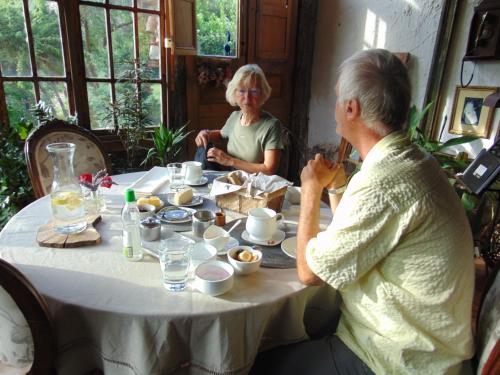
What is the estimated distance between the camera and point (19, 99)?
8.43 feet

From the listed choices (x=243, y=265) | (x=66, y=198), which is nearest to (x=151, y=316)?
(x=243, y=265)

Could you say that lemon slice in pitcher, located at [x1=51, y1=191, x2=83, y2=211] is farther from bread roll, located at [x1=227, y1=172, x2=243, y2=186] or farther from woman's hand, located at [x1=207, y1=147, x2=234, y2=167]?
woman's hand, located at [x1=207, y1=147, x2=234, y2=167]

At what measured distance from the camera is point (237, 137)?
221 cm

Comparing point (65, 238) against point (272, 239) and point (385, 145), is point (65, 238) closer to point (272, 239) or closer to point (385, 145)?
point (272, 239)

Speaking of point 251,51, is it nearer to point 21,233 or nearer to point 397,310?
point 21,233

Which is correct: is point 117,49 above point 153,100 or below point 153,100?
above

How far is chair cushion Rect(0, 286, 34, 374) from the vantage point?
82 cm

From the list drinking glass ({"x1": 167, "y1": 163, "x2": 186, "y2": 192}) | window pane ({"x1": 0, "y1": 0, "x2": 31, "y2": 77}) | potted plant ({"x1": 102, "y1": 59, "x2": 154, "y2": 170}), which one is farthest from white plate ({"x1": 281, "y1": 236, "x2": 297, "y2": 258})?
window pane ({"x1": 0, "y1": 0, "x2": 31, "y2": 77})

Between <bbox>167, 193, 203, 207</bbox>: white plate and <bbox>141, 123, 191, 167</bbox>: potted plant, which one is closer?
<bbox>167, 193, 203, 207</bbox>: white plate

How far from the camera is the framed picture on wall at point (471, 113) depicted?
7.61 ft

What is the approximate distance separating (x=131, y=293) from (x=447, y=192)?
808 mm

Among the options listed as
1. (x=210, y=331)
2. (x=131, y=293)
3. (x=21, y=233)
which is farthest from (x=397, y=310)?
(x=21, y=233)

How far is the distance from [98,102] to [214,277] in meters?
2.44

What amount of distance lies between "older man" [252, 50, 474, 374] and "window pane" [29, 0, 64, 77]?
2519mm
